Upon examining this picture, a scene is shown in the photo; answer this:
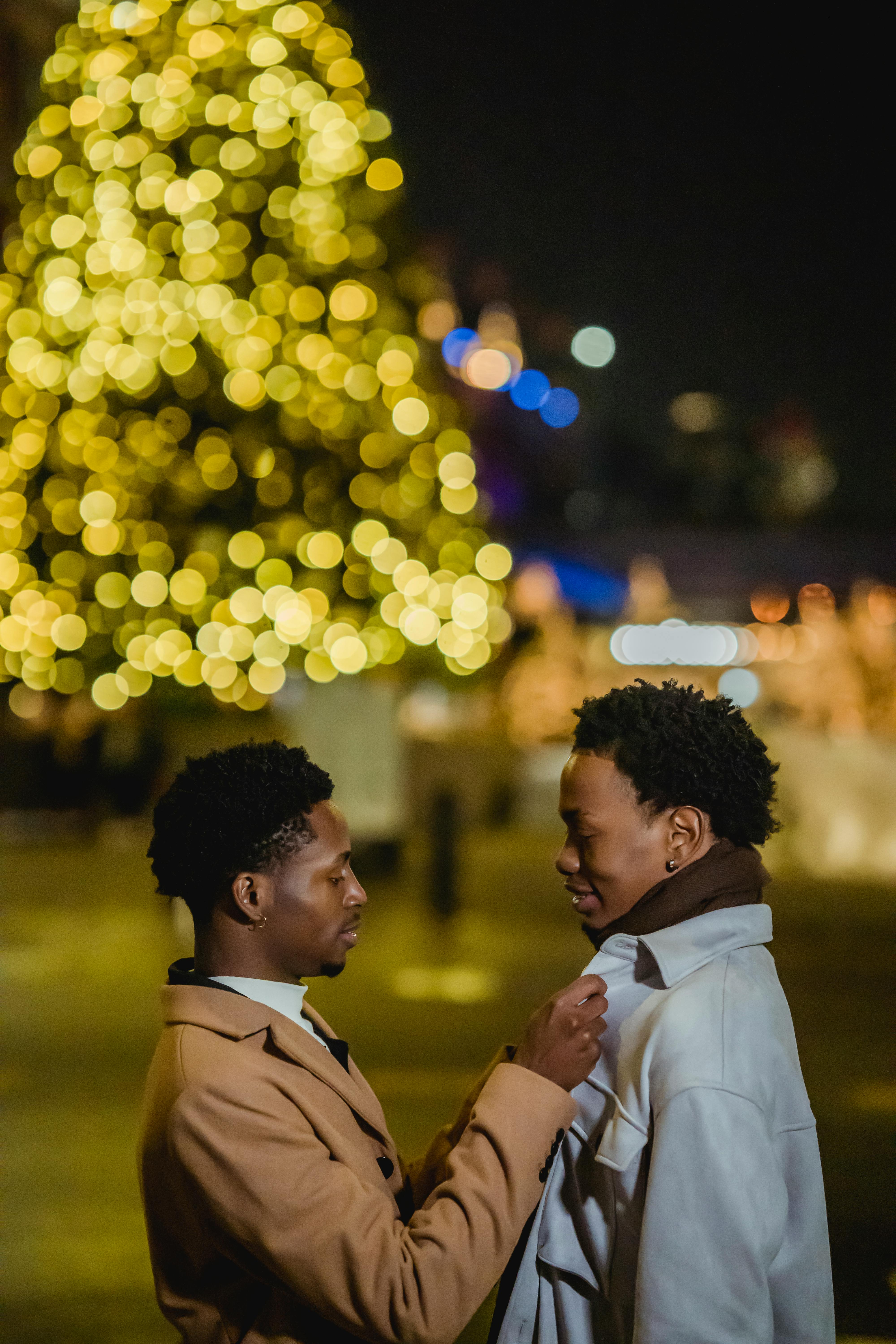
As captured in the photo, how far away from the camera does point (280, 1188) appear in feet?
5.40

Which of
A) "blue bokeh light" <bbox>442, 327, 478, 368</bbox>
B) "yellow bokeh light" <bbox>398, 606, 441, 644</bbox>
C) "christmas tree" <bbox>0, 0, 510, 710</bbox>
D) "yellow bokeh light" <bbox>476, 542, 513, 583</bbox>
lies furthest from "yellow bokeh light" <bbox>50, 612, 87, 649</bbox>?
"blue bokeh light" <bbox>442, 327, 478, 368</bbox>

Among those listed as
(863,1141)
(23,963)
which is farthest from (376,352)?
(863,1141)

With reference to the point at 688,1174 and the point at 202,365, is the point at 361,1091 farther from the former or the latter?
the point at 202,365

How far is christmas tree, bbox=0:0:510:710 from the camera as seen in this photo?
10.6 m

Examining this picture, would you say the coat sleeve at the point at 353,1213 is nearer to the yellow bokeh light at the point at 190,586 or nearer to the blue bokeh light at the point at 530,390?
the yellow bokeh light at the point at 190,586

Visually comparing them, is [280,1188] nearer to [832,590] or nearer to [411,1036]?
[411,1036]

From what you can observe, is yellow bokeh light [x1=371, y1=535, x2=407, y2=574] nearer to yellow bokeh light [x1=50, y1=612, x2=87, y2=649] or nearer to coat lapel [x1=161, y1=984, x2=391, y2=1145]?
yellow bokeh light [x1=50, y1=612, x2=87, y2=649]

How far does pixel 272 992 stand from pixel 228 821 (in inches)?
11.2

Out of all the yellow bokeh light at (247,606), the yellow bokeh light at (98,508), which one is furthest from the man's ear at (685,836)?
the yellow bokeh light at (98,508)

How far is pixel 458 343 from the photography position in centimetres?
3111

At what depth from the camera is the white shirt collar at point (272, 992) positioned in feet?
6.17

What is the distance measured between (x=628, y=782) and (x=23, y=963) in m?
7.86

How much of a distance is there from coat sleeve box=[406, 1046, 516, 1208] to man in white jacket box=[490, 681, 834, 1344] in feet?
0.70

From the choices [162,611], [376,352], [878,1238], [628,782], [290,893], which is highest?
[376,352]
